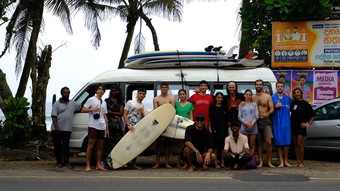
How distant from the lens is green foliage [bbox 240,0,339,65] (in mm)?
14383

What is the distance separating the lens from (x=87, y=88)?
11852 millimetres

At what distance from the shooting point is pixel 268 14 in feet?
51.2

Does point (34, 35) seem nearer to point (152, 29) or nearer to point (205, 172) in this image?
point (152, 29)

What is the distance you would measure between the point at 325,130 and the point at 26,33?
14.7 meters

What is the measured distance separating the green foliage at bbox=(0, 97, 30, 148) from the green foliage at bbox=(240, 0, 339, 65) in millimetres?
6760

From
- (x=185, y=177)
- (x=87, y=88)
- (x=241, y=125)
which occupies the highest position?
(x=87, y=88)

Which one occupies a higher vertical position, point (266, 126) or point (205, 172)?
point (266, 126)

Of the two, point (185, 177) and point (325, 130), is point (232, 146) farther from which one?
point (325, 130)

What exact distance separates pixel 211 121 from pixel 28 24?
13.4 m

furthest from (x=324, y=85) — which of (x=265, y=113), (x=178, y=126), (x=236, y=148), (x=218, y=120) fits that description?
(x=178, y=126)

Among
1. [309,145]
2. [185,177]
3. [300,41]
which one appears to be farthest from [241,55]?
[185,177]

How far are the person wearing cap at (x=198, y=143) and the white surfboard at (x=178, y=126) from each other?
1.06 ft

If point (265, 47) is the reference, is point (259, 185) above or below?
below

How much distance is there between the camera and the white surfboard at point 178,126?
1110 centimetres
